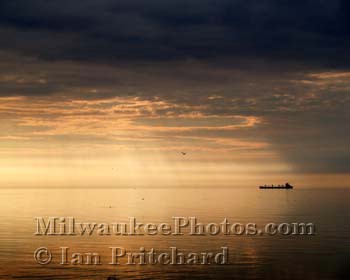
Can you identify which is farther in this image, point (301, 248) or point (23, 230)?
point (23, 230)

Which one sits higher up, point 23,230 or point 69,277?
point 23,230

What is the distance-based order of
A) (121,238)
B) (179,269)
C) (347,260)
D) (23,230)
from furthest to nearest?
(23,230) → (121,238) → (347,260) → (179,269)

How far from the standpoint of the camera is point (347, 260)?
75.4 metres

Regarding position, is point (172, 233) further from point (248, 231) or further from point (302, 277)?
point (302, 277)

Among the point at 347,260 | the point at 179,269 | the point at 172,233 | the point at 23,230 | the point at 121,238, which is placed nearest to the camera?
the point at 179,269

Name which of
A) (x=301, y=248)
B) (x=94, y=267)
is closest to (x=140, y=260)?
(x=94, y=267)

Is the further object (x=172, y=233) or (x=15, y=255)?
(x=172, y=233)

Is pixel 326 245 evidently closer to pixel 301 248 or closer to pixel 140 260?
pixel 301 248

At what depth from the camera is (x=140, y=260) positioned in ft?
249

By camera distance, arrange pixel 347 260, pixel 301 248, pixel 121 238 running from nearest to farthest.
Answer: pixel 347 260 → pixel 301 248 → pixel 121 238

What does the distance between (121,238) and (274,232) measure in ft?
91.6

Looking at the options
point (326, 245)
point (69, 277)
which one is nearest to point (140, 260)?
point (69, 277)

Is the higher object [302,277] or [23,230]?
[23,230]

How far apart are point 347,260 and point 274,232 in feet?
104
